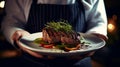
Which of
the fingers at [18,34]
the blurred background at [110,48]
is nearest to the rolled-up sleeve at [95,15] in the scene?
the fingers at [18,34]

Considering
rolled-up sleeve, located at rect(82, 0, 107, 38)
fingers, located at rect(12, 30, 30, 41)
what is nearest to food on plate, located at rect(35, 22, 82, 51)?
fingers, located at rect(12, 30, 30, 41)

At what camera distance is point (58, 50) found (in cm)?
147

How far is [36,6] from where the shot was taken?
1747 mm

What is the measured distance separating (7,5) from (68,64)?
62 centimetres

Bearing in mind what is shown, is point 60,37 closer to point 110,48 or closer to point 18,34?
point 18,34

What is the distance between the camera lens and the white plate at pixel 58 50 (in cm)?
139

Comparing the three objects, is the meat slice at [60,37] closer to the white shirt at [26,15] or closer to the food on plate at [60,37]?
the food on plate at [60,37]

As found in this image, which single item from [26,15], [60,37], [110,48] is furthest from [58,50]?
[110,48]

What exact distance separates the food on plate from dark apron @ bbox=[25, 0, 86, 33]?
9 cm

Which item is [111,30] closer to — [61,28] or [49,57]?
[61,28]

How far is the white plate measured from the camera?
4.55 ft

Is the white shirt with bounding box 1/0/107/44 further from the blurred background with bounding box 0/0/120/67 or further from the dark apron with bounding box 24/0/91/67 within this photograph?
the blurred background with bounding box 0/0/120/67

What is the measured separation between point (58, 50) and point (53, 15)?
351mm

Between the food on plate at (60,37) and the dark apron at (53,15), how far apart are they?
0.09 meters
